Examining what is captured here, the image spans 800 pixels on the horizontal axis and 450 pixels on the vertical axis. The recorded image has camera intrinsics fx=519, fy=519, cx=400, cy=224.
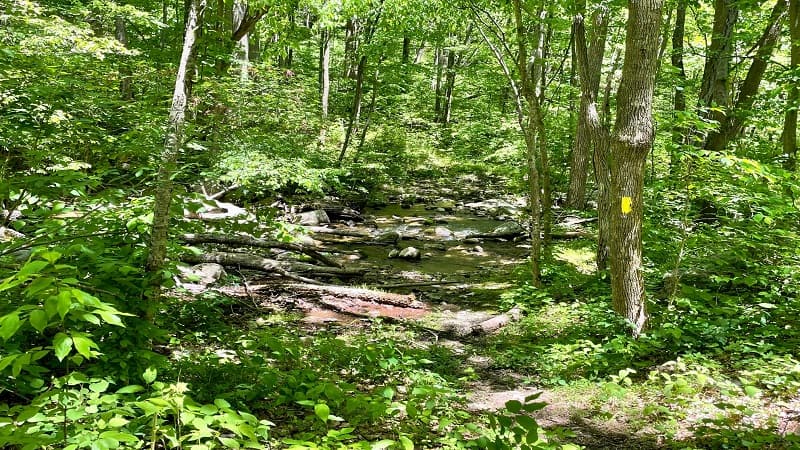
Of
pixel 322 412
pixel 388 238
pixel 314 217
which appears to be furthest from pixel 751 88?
pixel 314 217

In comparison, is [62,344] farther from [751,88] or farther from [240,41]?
[240,41]

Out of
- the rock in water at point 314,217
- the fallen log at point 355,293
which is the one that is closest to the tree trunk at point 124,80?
the fallen log at point 355,293

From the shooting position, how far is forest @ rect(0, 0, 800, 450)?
2674 mm

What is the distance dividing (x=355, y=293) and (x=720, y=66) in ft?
24.0

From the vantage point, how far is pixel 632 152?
5145 mm

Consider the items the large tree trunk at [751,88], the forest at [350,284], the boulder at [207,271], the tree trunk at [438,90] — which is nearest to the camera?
the forest at [350,284]

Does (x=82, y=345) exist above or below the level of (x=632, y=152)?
below

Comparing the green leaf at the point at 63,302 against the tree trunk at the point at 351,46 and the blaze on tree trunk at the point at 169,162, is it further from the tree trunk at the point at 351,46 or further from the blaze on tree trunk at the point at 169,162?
the tree trunk at the point at 351,46

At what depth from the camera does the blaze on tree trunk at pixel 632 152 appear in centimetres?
502

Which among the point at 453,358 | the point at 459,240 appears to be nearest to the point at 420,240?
the point at 459,240

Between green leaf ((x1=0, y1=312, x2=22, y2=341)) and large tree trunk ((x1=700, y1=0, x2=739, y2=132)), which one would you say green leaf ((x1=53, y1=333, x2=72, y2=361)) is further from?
large tree trunk ((x1=700, y1=0, x2=739, y2=132))

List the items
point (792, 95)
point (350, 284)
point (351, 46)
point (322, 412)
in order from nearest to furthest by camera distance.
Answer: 1. point (322, 412)
2. point (792, 95)
3. point (350, 284)
4. point (351, 46)

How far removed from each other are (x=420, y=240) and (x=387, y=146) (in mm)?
8239

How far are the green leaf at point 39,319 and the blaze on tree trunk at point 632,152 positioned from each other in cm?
496
